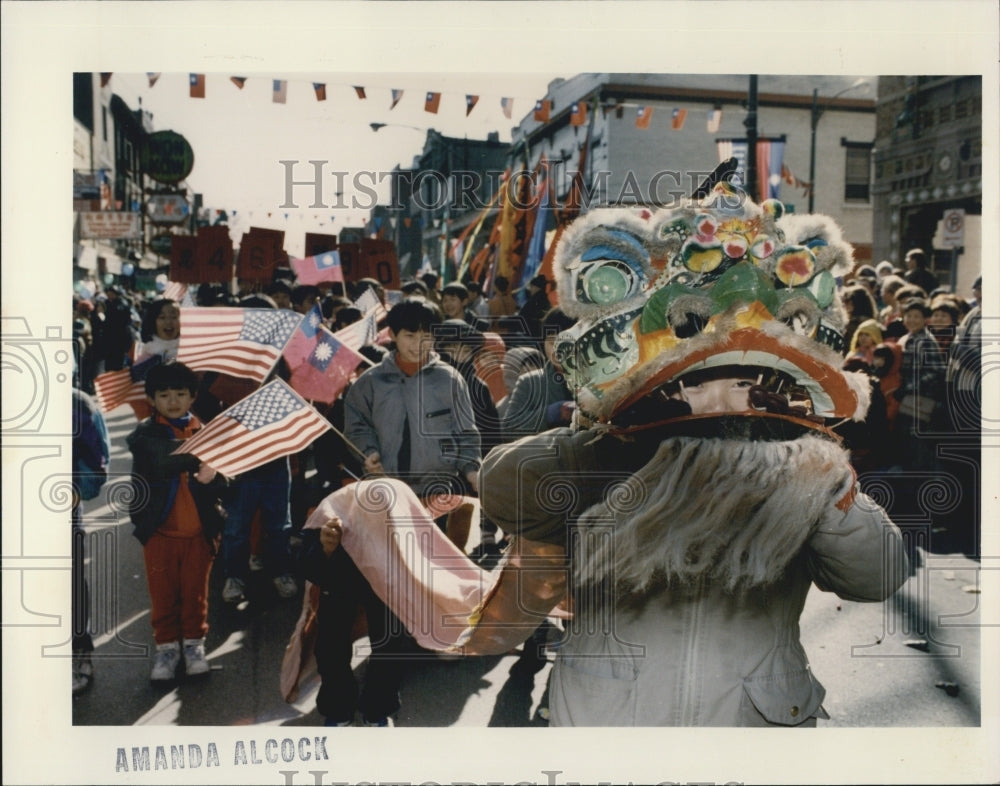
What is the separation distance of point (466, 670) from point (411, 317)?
1.79m

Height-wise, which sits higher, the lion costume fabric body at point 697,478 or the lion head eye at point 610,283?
the lion head eye at point 610,283

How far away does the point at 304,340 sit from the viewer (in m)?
5.10

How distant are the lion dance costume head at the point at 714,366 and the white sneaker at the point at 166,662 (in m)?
2.98

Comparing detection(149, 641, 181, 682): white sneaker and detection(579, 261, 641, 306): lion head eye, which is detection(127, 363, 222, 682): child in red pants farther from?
detection(579, 261, 641, 306): lion head eye

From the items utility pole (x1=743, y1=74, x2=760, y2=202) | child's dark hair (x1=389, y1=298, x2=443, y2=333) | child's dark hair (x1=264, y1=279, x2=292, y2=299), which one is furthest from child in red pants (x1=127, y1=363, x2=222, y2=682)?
utility pole (x1=743, y1=74, x2=760, y2=202)

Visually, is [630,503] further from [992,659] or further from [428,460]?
[428,460]

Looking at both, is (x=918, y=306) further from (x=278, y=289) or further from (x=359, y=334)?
(x=278, y=289)

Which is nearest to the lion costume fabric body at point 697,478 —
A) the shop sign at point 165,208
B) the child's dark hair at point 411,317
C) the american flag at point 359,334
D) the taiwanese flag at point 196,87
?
the child's dark hair at point 411,317

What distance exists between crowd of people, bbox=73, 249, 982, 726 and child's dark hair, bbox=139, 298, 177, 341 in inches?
0.4

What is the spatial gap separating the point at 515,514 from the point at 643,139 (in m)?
25.5

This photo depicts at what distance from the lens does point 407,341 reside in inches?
191

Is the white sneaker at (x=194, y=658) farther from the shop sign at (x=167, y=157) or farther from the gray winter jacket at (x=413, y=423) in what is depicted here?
the shop sign at (x=167, y=157)

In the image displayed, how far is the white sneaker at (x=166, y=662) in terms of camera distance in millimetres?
4633

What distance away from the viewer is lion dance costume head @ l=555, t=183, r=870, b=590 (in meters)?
2.26
